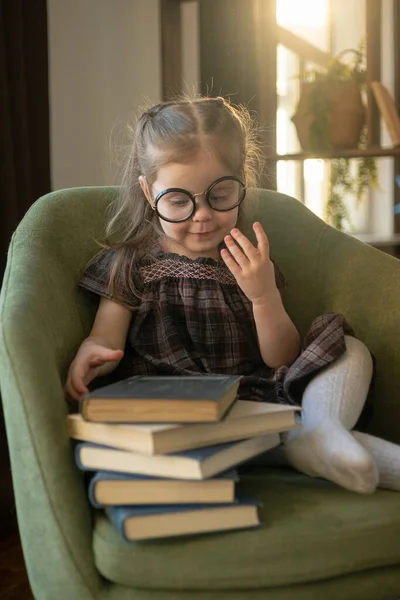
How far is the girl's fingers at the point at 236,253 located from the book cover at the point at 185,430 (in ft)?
0.87

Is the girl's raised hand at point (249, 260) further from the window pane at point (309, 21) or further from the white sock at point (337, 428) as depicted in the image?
the window pane at point (309, 21)

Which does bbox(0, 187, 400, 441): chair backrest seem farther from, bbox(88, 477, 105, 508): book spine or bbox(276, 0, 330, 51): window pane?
bbox(276, 0, 330, 51): window pane

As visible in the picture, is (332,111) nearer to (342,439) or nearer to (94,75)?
(94,75)

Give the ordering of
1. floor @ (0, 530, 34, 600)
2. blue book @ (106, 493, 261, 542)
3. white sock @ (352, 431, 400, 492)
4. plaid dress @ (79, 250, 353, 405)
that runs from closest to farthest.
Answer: blue book @ (106, 493, 261, 542) → white sock @ (352, 431, 400, 492) → plaid dress @ (79, 250, 353, 405) → floor @ (0, 530, 34, 600)

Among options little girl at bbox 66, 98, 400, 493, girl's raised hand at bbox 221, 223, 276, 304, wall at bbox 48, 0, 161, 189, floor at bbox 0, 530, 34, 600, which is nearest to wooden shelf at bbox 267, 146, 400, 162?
wall at bbox 48, 0, 161, 189

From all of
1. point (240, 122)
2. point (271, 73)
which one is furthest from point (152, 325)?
point (271, 73)

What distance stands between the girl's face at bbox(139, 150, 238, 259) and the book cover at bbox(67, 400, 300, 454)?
39cm

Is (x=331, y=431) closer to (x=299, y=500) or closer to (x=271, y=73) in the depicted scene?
(x=299, y=500)

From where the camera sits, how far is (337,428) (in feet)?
3.84

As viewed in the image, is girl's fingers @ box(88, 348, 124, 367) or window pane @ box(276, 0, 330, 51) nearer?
girl's fingers @ box(88, 348, 124, 367)

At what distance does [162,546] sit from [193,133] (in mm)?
714

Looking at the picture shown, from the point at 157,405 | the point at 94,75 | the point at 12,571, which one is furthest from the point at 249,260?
the point at 94,75

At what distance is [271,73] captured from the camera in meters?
2.40

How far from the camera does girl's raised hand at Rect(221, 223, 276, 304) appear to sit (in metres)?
1.31
